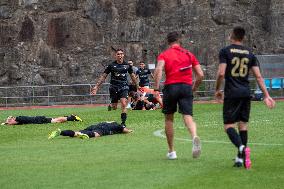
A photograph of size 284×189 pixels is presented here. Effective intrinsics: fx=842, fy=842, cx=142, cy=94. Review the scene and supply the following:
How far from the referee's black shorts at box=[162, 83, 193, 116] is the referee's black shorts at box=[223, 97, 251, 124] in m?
1.22

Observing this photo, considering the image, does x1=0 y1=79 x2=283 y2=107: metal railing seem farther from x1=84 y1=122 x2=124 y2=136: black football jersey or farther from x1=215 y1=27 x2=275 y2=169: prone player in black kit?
x1=215 y1=27 x2=275 y2=169: prone player in black kit

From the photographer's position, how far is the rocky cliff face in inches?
1969

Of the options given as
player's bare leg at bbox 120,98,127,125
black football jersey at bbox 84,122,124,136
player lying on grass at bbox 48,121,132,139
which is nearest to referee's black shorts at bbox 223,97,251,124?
player lying on grass at bbox 48,121,132,139

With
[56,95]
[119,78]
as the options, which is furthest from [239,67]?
[56,95]

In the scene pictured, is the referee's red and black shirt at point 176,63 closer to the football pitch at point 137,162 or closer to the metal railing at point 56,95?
the football pitch at point 137,162

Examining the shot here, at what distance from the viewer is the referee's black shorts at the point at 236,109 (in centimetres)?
1196

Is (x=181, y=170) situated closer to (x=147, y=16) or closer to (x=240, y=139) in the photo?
(x=240, y=139)

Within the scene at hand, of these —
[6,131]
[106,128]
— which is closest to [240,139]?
[106,128]

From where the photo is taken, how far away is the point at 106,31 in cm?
5138

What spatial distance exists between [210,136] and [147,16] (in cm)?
3354

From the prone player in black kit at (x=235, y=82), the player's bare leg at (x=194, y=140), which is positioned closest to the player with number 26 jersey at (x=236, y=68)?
the prone player in black kit at (x=235, y=82)

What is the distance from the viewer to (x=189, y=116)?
13.1 metres

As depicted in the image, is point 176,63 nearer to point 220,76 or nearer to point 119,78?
point 220,76

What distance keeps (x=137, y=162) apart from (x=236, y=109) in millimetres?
1804
